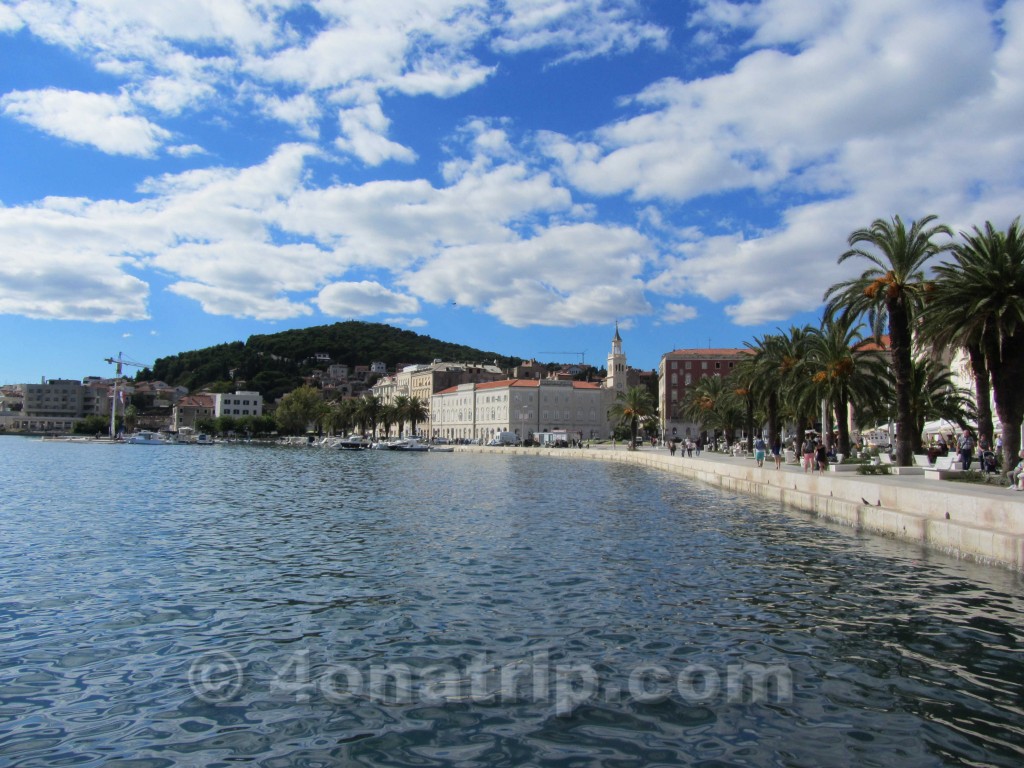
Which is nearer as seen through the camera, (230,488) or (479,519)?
(479,519)

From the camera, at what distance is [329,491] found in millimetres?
41094

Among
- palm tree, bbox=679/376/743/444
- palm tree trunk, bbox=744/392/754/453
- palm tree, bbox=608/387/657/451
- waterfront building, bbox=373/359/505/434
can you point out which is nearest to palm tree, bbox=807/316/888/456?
palm tree trunk, bbox=744/392/754/453

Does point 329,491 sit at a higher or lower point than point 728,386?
lower

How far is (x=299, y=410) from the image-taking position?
7067 inches

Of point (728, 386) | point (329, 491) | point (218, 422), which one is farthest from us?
point (218, 422)

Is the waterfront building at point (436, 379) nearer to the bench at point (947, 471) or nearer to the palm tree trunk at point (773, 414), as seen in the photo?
the palm tree trunk at point (773, 414)

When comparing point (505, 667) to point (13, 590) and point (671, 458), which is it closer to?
point (13, 590)

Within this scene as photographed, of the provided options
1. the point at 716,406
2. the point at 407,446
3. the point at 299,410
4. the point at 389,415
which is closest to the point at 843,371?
the point at 716,406

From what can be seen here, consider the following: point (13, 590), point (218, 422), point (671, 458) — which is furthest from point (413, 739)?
point (218, 422)

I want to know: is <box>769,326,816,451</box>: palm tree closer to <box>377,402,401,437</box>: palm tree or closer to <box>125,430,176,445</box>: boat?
<box>377,402,401,437</box>: palm tree

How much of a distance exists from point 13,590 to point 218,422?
583 ft

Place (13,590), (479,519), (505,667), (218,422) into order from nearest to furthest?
(505,667) < (13,590) < (479,519) < (218,422)

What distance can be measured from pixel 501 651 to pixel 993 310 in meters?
24.2

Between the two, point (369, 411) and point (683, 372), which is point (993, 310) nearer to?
point (683, 372)
